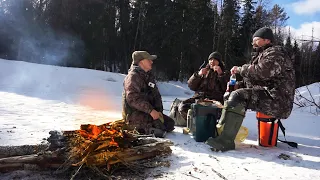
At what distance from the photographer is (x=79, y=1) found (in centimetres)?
2462

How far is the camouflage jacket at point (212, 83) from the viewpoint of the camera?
498cm

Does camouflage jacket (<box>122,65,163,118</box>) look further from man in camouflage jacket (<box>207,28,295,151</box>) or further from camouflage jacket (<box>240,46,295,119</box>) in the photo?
camouflage jacket (<box>240,46,295,119</box>)

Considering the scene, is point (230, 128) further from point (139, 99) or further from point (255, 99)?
point (139, 99)

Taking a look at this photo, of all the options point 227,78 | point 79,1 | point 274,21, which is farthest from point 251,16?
point 227,78

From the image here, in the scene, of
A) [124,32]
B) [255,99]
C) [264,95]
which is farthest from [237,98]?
[124,32]

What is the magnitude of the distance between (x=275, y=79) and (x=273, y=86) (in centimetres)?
9

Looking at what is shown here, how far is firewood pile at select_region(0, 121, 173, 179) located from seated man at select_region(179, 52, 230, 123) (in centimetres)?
208

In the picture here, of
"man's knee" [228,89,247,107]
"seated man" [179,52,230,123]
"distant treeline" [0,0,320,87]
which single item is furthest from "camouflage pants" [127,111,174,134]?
"distant treeline" [0,0,320,87]

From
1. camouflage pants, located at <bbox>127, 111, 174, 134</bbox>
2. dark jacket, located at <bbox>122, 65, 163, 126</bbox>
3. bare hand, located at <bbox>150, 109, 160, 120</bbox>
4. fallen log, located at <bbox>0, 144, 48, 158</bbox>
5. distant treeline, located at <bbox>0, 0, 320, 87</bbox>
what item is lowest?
fallen log, located at <bbox>0, 144, 48, 158</bbox>

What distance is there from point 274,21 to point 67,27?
66.4ft

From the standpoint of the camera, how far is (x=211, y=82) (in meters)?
5.01

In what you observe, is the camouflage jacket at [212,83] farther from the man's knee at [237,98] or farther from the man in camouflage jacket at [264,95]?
the man's knee at [237,98]

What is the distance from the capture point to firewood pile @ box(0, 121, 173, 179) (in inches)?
104

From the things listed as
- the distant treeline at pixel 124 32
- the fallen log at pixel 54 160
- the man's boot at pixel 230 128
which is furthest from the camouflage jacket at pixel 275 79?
the distant treeline at pixel 124 32
